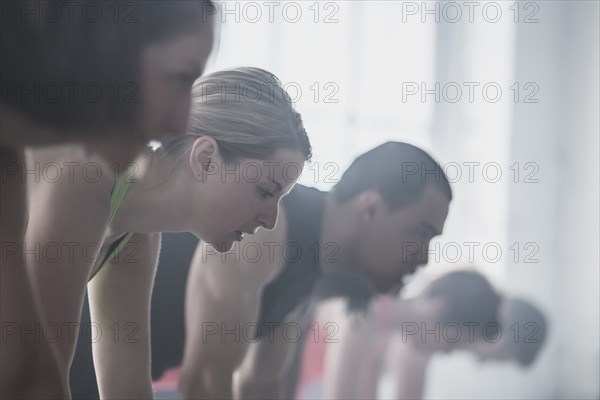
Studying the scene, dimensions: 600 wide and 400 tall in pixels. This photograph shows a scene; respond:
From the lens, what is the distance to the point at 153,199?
700 mm

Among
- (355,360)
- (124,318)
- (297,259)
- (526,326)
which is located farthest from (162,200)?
(526,326)

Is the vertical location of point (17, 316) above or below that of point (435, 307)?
above

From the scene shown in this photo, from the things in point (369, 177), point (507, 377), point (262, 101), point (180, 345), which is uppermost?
point (262, 101)

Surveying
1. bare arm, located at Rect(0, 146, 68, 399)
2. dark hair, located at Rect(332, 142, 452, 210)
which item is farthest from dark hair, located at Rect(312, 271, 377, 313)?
bare arm, located at Rect(0, 146, 68, 399)

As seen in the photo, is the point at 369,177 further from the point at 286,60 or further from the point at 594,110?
the point at 594,110

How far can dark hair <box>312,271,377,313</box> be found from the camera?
3.55ft

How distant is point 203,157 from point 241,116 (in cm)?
5

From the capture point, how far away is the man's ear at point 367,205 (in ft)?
3.35

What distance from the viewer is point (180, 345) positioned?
3.01 ft

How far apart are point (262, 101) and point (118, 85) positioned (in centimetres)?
27

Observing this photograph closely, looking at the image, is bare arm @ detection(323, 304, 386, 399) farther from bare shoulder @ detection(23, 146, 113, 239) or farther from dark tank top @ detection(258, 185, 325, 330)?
bare shoulder @ detection(23, 146, 113, 239)

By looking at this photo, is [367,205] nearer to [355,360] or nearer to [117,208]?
[355,360]

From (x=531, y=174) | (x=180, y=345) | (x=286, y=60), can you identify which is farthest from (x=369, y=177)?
(x=531, y=174)

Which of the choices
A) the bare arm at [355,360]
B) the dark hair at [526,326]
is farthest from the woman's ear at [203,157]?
the dark hair at [526,326]
